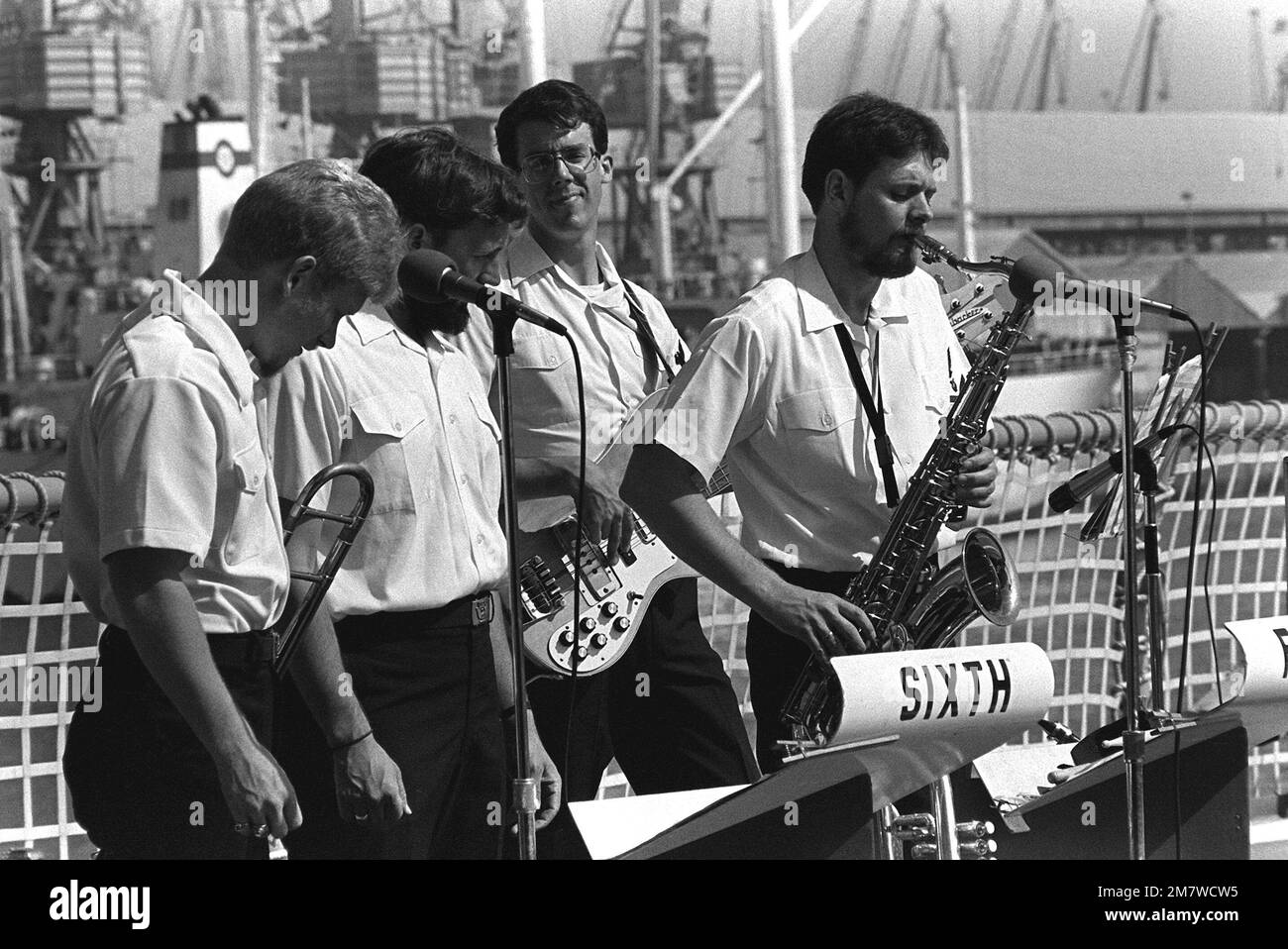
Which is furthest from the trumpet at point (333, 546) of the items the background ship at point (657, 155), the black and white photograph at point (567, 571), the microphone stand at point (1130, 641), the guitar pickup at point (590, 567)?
the background ship at point (657, 155)

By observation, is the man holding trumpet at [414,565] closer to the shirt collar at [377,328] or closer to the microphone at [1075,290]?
the shirt collar at [377,328]

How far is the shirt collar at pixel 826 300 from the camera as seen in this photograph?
3797 mm

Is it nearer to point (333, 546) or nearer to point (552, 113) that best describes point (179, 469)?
point (333, 546)

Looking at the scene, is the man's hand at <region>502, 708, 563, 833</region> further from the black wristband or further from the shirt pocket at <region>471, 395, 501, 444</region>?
the shirt pocket at <region>471, 395, 501, 444</region>

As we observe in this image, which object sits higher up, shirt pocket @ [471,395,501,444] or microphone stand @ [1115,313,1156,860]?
shirt pocket @ [471,395,501,444]

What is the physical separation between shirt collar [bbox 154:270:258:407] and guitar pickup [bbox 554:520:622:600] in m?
1.36

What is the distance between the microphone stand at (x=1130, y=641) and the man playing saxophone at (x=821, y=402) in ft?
1.30

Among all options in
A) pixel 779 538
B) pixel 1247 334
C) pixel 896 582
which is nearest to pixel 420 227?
pixel 779 538

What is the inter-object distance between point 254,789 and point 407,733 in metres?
0.70

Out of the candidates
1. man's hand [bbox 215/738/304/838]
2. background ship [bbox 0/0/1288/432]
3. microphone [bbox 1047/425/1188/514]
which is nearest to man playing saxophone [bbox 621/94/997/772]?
microphone [bbox 1047/425/1188/514]

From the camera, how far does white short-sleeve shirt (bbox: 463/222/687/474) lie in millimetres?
4191

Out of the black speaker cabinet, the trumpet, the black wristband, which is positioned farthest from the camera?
the black speaker cabinet
